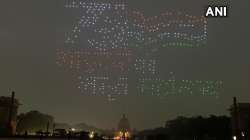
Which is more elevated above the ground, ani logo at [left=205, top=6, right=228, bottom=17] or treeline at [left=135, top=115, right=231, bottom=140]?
ani logo at [left=205, top=6, right=228, bottom=17]

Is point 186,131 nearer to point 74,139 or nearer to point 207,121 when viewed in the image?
point 207,121

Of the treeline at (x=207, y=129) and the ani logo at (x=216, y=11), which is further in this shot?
the treeline at (x=207, y=129)

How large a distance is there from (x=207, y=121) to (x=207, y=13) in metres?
82.1

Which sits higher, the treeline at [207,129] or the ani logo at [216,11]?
the ani logo at [216,11]

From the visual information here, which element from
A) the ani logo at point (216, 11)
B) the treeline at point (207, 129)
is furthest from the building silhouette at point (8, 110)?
the ani logo at point (216, 11)

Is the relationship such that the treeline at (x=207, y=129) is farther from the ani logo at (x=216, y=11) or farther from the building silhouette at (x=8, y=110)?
the ani logo at (x=216, y=11)

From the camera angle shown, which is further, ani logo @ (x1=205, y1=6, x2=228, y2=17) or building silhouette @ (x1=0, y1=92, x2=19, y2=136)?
building silhouette @ (x1=0, y1=92, x2=19, y2=136)

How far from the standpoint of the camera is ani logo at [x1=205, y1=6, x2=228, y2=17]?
26112mm

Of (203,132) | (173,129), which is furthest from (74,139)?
(173,129)

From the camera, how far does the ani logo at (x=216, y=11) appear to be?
2611 centimetres

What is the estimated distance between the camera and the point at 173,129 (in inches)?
4702

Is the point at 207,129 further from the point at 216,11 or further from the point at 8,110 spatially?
the point at 216,11

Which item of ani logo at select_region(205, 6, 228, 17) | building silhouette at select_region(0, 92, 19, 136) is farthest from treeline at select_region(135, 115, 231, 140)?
ani logo at select_region(205, 6, 228, 17)

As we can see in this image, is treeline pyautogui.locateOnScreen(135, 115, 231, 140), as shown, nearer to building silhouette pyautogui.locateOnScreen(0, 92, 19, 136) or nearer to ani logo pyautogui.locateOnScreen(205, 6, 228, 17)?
building silhouette pyautogui.locateOnScreen(0, 92, 19, 136)
